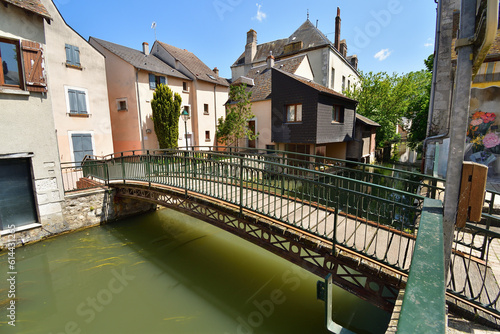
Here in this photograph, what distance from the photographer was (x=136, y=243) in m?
8.23

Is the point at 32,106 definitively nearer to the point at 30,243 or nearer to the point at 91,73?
the point at 30,243

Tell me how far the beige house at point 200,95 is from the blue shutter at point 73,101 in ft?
25.9

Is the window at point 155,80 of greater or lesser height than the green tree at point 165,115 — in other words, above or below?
above

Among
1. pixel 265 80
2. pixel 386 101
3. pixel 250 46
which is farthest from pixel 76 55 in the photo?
pixel 386 101

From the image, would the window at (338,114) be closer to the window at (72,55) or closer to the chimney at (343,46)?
the window at (72,55)

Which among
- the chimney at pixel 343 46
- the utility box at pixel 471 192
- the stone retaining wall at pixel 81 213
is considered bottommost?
the stone retaining wall at pixel 81 213

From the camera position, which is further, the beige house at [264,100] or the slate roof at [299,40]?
the slate roof at [299,40]

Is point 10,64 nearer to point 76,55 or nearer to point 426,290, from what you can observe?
point 76,55

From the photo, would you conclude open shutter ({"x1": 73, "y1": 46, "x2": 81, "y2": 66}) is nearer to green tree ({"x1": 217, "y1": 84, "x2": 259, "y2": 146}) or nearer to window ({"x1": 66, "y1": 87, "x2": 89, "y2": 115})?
window ({"x1": 66, "y1": 87, "x2": 89, "y2": 115})

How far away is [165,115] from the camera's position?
704 inches

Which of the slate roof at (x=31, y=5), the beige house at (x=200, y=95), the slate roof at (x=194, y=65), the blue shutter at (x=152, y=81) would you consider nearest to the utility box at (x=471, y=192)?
the slate roof at (x=31, y=5)

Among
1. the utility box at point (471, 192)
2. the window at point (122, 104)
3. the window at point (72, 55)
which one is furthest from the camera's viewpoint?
the window at point (122, 104)

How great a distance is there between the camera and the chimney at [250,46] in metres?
30.2

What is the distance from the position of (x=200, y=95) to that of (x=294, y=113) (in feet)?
32.0
